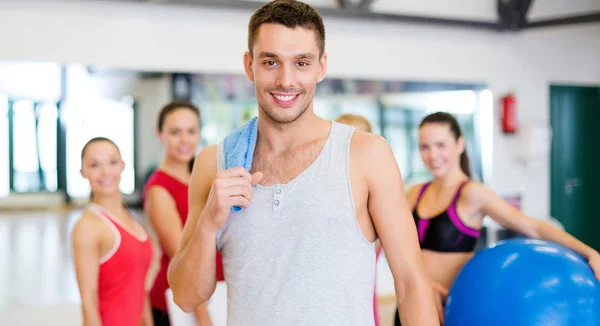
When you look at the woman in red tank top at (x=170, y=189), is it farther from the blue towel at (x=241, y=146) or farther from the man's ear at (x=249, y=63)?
the man's ear at (x=249, y=63)

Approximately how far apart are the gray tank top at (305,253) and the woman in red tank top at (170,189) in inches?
38.7

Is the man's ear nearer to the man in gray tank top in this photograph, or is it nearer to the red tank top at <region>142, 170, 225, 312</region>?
the man in gray tank top

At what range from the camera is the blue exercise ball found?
6.23 feet

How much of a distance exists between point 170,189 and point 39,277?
4130 mm

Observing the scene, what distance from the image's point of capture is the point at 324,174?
1.26 meters

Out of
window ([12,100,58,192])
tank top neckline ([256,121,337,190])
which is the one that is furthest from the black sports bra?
window ([12,100,58,192])

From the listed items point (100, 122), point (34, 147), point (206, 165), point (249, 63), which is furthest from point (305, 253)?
point (34, 147)

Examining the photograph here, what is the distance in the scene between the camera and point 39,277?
5738 millimetres

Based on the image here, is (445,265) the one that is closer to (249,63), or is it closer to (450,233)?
(450,233)

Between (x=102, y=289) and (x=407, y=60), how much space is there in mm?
4293

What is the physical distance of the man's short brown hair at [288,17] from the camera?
124 cm

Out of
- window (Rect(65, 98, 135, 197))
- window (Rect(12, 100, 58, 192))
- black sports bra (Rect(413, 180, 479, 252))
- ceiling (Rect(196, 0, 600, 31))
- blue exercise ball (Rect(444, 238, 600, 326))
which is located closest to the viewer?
blue exercise ball (Rect(444, 238, 600, 326))

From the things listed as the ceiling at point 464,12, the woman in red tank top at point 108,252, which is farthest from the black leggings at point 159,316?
the ceiling at point 464,12

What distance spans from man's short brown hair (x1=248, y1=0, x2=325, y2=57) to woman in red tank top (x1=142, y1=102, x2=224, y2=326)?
3.81ft
